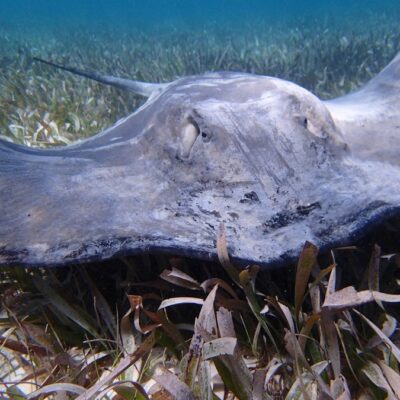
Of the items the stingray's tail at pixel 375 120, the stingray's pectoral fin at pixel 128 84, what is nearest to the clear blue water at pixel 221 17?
the stingray's pectoral fin at pixel 128 84

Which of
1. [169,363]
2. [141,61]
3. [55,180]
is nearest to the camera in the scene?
[169,363]

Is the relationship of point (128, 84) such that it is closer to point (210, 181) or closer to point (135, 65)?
point (210, 181)

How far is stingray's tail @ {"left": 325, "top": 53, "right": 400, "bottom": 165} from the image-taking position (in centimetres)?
249

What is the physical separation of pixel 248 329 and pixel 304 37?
41.3 ft

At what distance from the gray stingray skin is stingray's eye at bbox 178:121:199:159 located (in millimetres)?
13

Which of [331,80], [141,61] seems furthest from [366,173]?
[141,61]

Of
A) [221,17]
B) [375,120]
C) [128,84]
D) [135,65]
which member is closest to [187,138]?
[375,120]

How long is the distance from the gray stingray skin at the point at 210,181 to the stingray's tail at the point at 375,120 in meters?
0.01

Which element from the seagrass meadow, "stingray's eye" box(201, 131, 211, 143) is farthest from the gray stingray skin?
the seagrass meadow

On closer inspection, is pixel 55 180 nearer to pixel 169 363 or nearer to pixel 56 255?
pixel 56 255

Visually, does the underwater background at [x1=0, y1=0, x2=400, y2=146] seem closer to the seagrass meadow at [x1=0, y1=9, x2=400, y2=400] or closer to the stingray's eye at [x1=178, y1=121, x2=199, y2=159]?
the stingray's eye at [x1=178, y1=121, x2=199, y2=159]

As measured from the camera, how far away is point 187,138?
241 cm

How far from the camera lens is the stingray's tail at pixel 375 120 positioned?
249 cm

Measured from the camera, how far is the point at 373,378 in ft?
5.45
